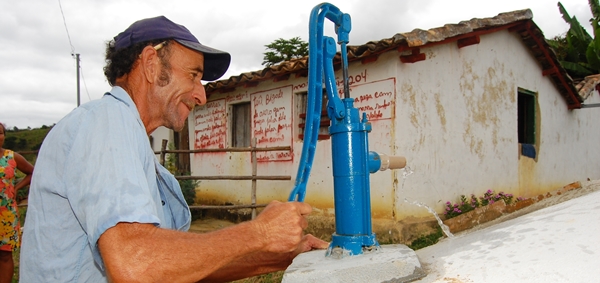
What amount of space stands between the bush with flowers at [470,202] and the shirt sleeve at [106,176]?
5.30m

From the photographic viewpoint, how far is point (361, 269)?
1.00 metres

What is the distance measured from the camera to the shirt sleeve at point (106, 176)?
0.95 metres

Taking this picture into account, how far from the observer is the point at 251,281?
4.15m

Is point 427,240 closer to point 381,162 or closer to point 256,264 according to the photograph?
point 256,264

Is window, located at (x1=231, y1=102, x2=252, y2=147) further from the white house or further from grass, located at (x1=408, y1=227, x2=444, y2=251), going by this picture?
grass, located at (x1=408, y1=227, x2=444, y2=251)

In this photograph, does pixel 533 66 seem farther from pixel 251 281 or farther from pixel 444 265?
pixel 444 265

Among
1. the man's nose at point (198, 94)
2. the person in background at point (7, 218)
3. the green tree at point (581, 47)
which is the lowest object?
the person in background at point (7, 218)

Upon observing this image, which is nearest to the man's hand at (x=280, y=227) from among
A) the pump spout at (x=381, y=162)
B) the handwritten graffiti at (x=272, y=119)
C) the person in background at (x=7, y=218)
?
the pump spout at (x=381, y=162)

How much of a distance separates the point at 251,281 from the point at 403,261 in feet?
11.0

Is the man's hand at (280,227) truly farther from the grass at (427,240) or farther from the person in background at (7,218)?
→ the grass at (427,240)

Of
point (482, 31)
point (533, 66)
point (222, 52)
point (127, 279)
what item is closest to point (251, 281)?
point (222, 52)

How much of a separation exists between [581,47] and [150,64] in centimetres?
1267

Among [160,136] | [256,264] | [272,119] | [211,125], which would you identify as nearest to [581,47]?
[272,119]

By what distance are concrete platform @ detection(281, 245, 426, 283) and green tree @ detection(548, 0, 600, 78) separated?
37.5 ft
